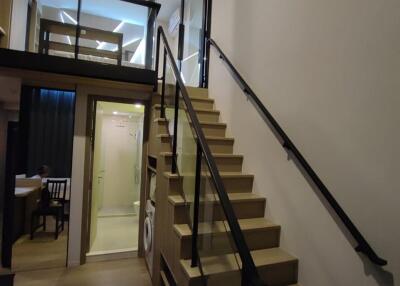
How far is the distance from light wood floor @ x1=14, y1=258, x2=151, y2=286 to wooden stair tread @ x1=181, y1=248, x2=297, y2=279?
1.75 meters

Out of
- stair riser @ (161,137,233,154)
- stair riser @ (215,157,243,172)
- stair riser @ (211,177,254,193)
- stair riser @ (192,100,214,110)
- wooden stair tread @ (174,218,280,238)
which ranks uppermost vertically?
stair riser @ (192,100,214,110)

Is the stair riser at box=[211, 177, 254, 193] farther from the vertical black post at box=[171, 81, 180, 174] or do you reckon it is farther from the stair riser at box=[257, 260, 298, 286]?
the stair riser at box=[257, 260, 298, 286]

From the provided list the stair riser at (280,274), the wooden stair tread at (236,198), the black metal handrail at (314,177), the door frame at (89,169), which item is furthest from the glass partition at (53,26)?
the stair riser at (280,274)

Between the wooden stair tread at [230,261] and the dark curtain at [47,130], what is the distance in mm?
2663

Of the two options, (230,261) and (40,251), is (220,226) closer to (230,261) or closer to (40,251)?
(230,261)

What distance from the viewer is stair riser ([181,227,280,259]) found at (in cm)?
153

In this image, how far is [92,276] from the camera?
3.29 meters

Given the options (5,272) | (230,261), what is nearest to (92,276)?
(5,272)

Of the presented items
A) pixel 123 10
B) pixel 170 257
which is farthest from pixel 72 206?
pixel 123 10

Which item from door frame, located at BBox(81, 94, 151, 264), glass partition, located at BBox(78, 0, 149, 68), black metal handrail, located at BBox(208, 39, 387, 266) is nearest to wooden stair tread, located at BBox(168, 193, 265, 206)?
black metal handrail, located at BBox(208, 39, 387, 266)

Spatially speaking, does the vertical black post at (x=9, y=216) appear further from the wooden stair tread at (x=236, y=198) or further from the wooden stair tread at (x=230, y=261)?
the wooden stair tread at (x=230, y=261)

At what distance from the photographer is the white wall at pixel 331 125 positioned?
1.40 meters

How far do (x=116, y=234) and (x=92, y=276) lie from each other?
1.23 meters

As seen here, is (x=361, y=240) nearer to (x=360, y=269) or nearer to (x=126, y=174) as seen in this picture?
(x=360, y=269)
